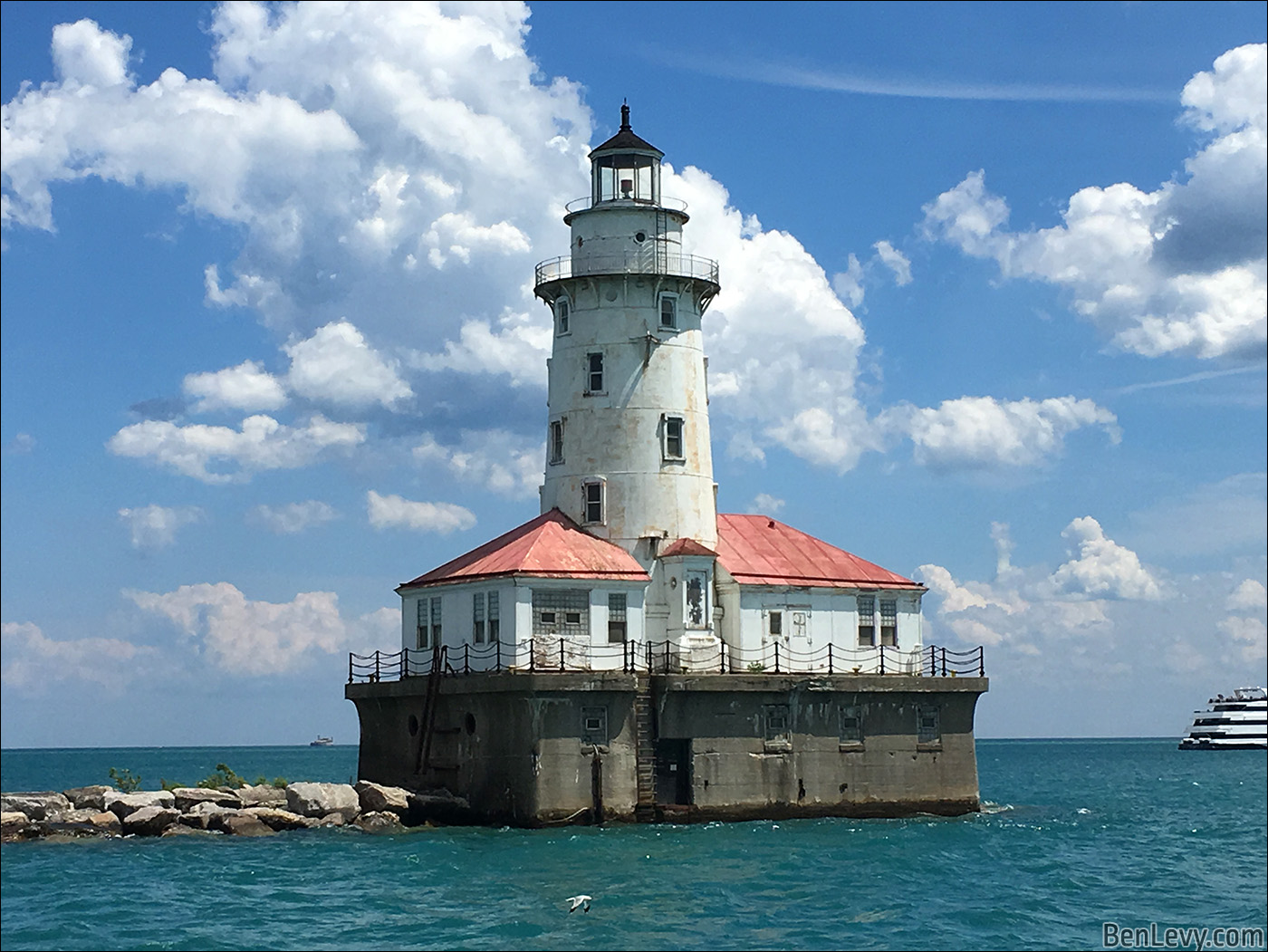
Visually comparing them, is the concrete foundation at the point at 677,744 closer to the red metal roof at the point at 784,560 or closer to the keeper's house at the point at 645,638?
the keeper's house at the point at 645,638

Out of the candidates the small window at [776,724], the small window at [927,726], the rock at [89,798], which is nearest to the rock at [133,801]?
the rock at [89,798]

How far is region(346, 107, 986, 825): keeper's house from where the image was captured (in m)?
44.0

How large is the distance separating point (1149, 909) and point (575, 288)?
2454cm

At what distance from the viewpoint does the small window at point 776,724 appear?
4600 centimetres

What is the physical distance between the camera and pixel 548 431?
51.6m

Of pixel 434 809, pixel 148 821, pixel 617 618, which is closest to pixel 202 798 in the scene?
pixel 148 821

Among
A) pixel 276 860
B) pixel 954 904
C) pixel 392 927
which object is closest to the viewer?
pixel 392 927

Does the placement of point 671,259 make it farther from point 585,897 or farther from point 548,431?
point 585,897

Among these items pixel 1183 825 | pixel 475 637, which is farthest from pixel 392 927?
pixel 1183 825

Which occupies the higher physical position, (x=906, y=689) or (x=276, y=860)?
(x=906, y=689)

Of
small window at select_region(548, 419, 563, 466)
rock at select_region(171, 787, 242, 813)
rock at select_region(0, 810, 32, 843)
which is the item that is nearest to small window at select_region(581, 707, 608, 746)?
small window at select_region(548, 419, 563, 466)

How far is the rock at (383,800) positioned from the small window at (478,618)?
4.39m

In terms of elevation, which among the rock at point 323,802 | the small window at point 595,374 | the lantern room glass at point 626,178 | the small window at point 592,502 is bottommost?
the rock at point 323,802

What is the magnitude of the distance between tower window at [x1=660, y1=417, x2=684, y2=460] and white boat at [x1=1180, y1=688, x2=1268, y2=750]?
104 meters
